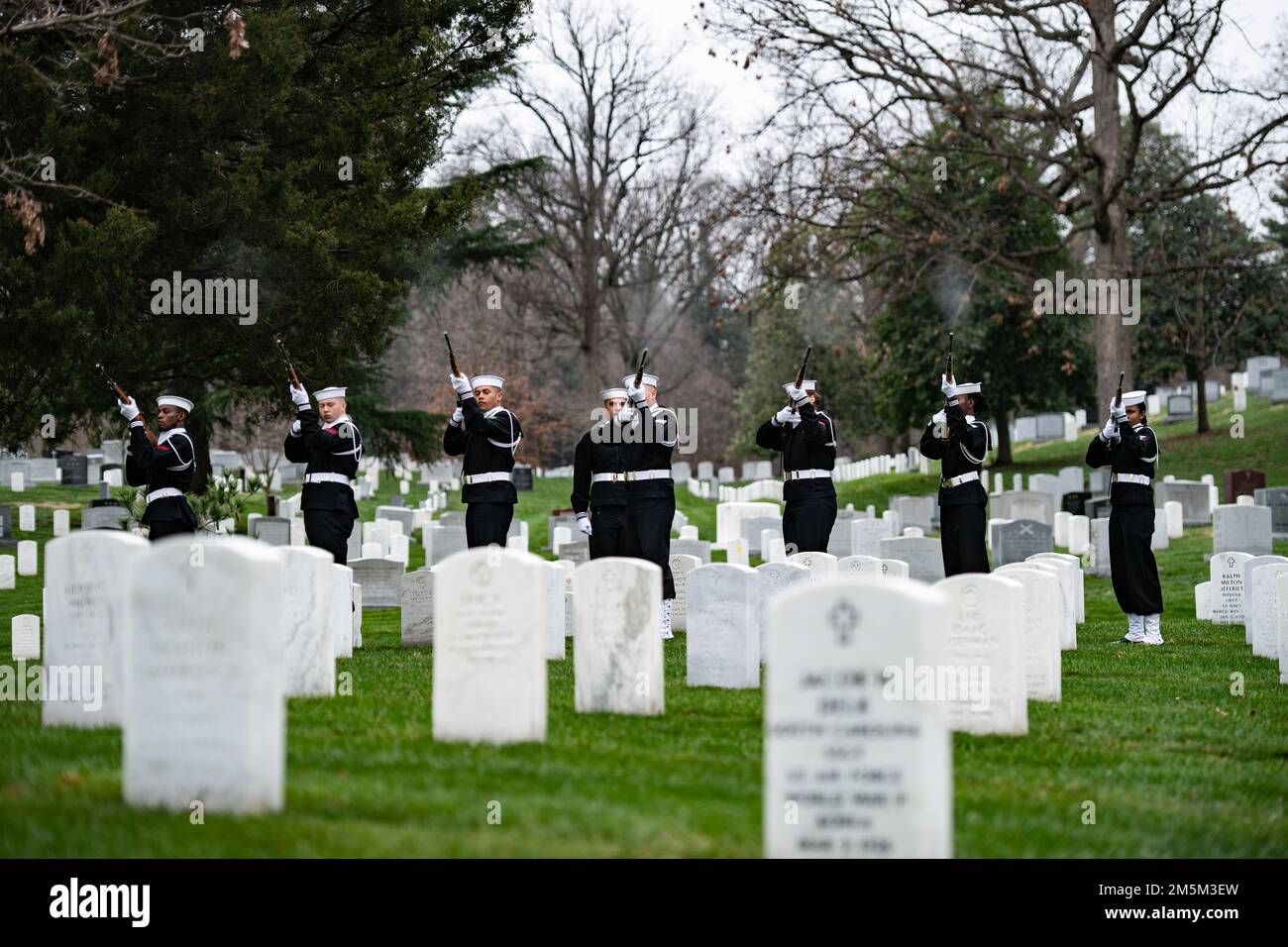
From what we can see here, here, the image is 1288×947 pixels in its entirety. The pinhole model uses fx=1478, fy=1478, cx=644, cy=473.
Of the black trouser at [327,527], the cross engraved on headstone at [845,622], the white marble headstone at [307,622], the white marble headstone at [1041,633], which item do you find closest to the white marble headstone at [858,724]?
the cross engraved on headstone at [845,622]

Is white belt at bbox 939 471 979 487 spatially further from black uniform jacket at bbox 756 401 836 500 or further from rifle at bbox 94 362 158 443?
rifle at bbox 94 362 158 443

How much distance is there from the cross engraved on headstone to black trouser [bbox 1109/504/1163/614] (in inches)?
372

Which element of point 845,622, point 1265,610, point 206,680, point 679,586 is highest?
point 679,586

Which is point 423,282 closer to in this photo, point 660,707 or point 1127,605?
point 1127,605

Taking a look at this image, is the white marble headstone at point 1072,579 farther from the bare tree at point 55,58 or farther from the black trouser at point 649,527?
the bare tree at point 55,58

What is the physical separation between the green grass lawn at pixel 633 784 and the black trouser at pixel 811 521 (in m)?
Answer: 4.20

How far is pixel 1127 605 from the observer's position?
13711 millimetres

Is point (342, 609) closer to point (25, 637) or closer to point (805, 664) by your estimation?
point (25, 637)

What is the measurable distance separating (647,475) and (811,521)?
7.86ft

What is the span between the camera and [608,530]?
13.3 m

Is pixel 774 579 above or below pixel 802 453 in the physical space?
below

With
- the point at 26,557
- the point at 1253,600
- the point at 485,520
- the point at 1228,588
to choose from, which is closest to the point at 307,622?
the point at 485,520

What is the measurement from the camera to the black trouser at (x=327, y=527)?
12500 mm
